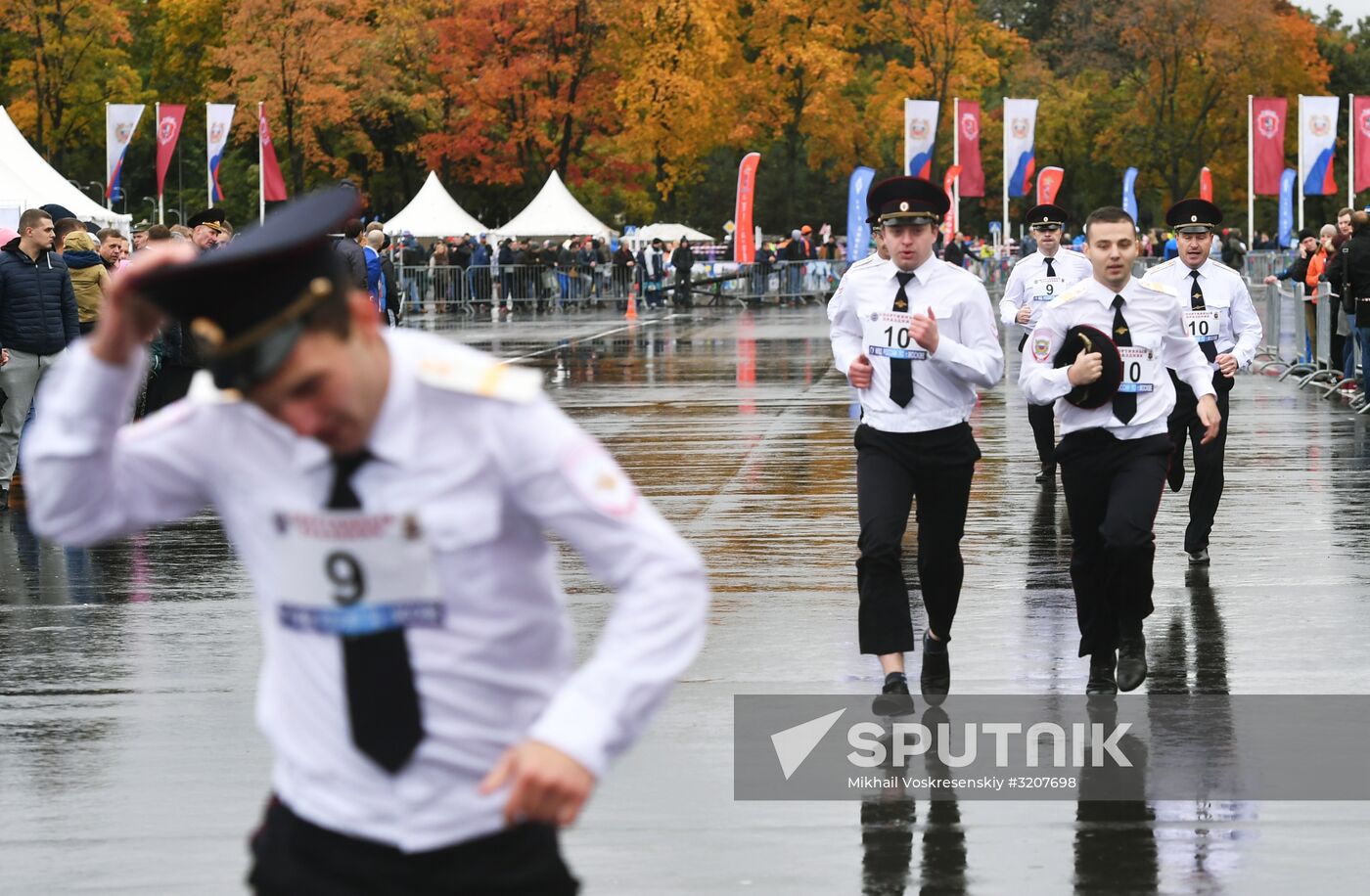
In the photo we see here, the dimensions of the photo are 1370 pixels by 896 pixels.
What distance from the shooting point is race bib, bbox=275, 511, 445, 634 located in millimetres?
3059

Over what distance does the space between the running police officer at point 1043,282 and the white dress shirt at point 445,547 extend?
11906mm

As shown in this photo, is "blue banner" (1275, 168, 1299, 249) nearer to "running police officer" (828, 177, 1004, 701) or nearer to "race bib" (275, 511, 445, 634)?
"running police officer" (828, 177, 1004, 701)

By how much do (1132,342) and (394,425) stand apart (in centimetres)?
563

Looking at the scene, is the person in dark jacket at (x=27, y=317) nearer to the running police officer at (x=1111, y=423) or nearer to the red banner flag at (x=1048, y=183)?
the running police officer at (x=1111, y=423)

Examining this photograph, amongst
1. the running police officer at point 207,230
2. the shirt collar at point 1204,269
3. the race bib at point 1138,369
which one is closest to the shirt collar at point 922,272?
the race bib at point 1138,369

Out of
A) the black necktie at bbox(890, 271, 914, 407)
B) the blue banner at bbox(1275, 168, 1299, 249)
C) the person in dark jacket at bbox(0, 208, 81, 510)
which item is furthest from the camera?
the blue banner at bbox(1275, 168, 1299, 249)

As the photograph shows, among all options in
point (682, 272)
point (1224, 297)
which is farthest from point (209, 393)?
point (682, 272)

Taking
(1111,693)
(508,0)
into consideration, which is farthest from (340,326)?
(508,0)

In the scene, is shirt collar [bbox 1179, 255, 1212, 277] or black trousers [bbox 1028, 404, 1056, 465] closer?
shirt collar [bbox 1179, 255, 1212, 277]

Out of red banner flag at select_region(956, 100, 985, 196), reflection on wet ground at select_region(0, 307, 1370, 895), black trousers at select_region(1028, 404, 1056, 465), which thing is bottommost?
reflection on wet ground at select_region(0, 307, 1370, 895)

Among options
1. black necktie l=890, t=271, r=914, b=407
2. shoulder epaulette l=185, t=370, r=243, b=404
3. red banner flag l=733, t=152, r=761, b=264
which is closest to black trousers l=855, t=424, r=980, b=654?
black necktie l=890, t=271, r=914, b=407

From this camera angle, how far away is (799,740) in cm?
746

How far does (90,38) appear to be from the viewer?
59.7 m

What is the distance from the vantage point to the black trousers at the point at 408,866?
3.13m
